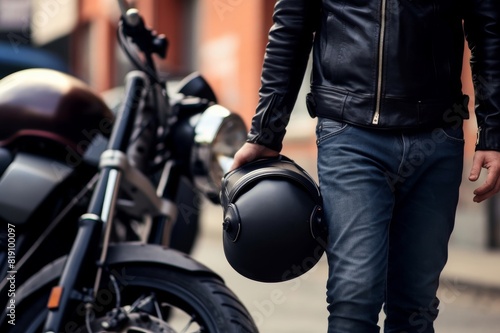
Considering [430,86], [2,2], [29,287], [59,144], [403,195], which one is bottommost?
[2,2]

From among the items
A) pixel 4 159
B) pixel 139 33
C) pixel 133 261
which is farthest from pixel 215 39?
A: pixel 133 261

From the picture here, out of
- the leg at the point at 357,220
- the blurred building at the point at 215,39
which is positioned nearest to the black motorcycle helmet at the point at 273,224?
the leg at the point at 357,220

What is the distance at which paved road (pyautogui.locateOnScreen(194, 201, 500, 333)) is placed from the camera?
212 inches

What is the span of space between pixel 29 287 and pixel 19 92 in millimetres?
762

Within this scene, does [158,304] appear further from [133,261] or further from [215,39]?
[215,39]

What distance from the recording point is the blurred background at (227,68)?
6.41 m

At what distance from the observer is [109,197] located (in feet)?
8.50

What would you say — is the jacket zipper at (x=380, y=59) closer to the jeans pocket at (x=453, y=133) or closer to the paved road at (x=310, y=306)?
the jeans pocket at (x=453, y=133)

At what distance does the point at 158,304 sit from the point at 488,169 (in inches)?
36.1

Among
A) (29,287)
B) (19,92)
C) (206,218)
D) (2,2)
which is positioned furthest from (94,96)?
(206,218)

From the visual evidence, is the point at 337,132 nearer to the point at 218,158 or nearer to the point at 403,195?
the point at 403,195

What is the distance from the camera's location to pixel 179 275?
247 cm

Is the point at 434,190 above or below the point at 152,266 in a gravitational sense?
above

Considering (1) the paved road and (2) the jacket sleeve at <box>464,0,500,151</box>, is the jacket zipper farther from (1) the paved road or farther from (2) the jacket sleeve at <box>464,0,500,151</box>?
(1) the paved road
